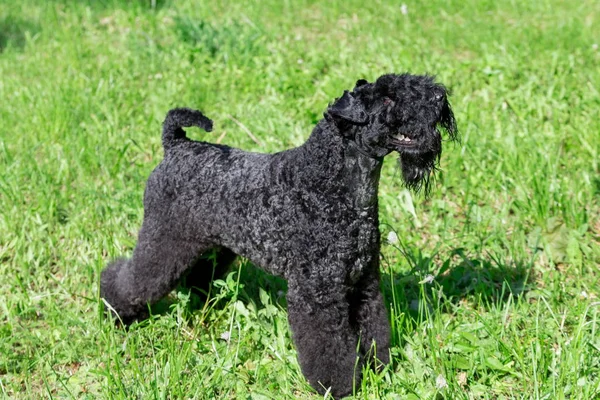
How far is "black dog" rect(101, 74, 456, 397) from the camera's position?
286cm

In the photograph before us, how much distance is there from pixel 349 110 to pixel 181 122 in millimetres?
1106

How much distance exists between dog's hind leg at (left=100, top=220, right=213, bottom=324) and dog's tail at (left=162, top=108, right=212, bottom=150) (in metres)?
0.50

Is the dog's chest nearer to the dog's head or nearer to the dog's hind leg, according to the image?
the dog's head

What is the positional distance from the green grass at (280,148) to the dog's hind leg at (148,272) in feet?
0.44

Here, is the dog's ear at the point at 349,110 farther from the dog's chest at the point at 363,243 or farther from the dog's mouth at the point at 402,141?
the dog's chest at the point at 363,243

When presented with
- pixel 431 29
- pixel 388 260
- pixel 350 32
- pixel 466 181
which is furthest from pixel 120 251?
pixel 431 29

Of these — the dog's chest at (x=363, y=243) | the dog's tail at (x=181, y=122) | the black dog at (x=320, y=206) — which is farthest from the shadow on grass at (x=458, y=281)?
the dog's tail at (x=181, y=122)

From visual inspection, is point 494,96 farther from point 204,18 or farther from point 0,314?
point 0,314

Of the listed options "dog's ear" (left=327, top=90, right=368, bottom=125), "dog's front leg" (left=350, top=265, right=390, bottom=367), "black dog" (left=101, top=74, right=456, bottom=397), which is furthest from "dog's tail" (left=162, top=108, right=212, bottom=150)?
"dog's front leg" (left=350, top=265, right=390, bottom=367)

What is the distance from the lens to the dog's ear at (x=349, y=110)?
2.83 metres

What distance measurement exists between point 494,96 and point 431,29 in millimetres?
1607

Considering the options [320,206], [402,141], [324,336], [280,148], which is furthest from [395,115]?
[280,148]

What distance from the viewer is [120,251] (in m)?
4.30

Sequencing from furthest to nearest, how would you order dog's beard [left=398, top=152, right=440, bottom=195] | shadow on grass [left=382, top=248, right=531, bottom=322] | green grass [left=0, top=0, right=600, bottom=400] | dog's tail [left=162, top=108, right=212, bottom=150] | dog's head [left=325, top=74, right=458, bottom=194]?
1. shadow on grass [left=382, top=248, right=531, bottom=322]
2. dog's tail [left=162, top=108, right=212, bottom=150]
3. green grass [left=0, top=0, right=600, bottom=400]
4. dog's beard [left=398, top=152, right=440, bottom=195]
5. dog's head [left=325, top=74, right=458, bottom=194]
